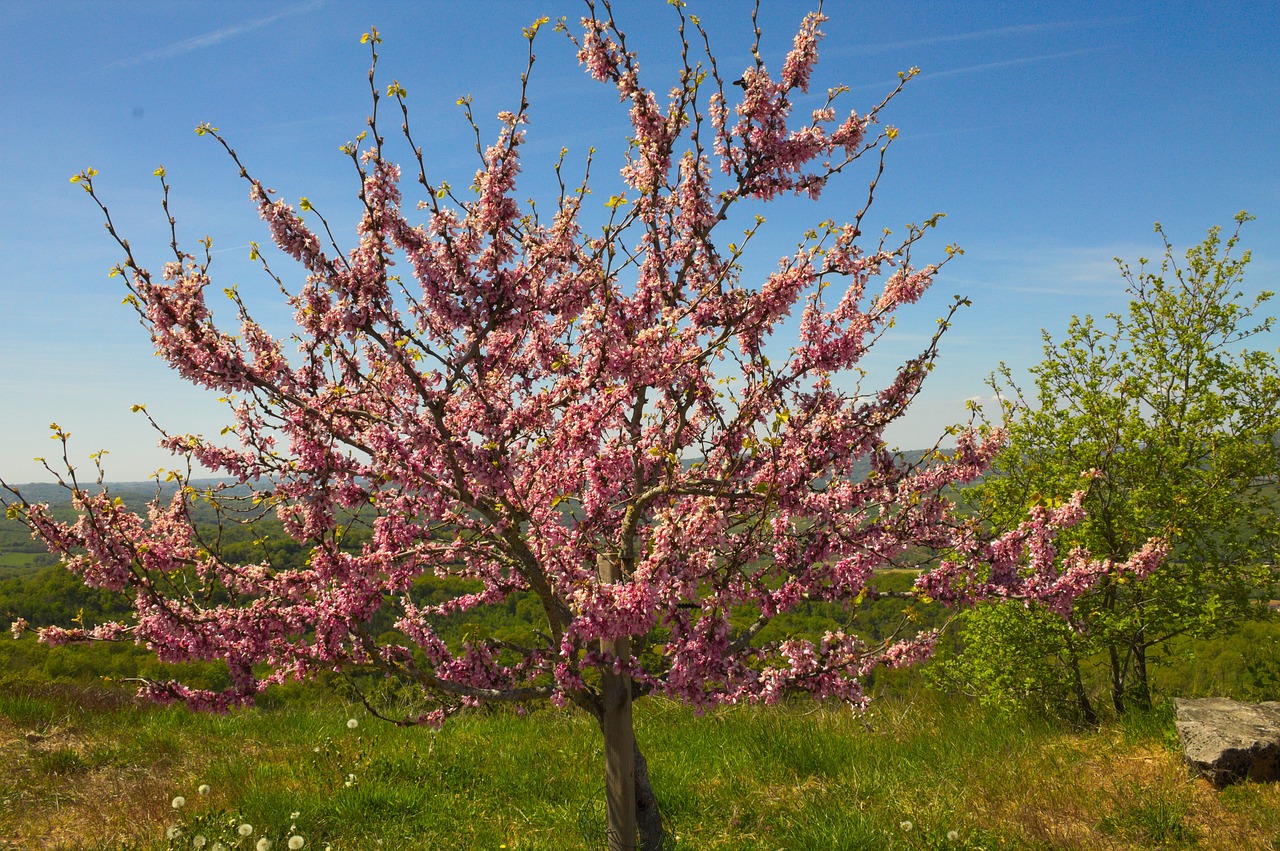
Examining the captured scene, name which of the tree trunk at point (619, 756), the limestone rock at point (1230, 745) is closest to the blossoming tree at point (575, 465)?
the tree trunk at point (619, 756)

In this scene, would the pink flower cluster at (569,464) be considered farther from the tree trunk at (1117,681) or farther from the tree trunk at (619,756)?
the tree trunk at (1117,681)

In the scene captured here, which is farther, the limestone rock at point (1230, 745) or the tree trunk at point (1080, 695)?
the tree trunk at point (1080, 695)

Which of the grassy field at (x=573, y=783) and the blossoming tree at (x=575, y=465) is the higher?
the blossoming tree at (x=575, y=465)

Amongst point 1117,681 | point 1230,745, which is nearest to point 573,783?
point 1230,745

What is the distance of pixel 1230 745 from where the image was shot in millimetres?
7551

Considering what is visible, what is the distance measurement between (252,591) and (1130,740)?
1064 cm

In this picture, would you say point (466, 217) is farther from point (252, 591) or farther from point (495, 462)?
point (252, 591)

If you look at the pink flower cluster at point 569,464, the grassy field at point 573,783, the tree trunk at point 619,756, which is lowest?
the grassy field at point 573,783

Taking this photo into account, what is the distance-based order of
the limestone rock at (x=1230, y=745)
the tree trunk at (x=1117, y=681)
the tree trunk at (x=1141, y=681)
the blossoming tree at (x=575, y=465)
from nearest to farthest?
the blossoming tree at (x=575, y=465), the limestone rock at (x=1230, y=745), the tree trunk at (x=1141, y=681), the tree trunk at (x=1117, y=681)

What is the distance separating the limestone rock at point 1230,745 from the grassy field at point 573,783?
217 millimetres

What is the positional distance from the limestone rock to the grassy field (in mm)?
217

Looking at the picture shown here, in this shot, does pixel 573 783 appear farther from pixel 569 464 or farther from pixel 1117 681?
pixel 1117 681

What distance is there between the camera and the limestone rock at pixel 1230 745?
7.54 meters

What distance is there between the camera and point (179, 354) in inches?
163
